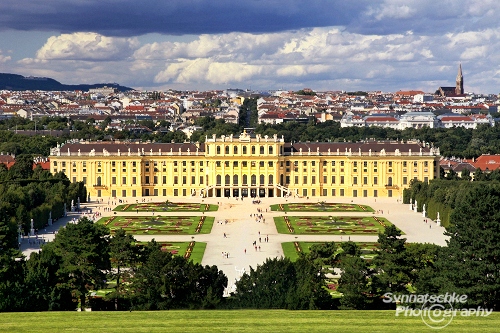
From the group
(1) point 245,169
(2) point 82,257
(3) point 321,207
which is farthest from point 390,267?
(1) point 245,169

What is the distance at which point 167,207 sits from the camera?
293 feet

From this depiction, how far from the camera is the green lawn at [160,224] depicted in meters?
71.6

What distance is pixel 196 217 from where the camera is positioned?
81625mm

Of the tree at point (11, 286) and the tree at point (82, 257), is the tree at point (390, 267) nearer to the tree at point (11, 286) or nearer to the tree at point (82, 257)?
the tree at point (82, 257)

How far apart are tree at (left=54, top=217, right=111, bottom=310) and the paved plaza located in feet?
24.5

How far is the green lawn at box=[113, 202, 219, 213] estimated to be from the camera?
87.4 m

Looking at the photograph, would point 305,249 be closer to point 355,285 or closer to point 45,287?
point 355,285

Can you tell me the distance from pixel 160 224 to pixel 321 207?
1878 cm

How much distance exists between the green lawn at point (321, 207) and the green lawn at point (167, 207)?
596 centimetres

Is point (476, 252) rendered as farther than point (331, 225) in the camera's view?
No

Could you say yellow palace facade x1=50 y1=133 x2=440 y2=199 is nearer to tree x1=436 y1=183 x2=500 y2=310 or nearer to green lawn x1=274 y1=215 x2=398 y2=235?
green lawn x1=274 y1=215 x2=398 y2=235

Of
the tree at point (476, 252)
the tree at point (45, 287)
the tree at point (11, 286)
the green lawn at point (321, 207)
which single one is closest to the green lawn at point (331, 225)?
the green lawn at point (321, 207)

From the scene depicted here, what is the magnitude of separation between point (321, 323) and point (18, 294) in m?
11.7

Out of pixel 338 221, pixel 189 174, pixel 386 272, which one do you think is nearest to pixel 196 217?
pixel 338 221
